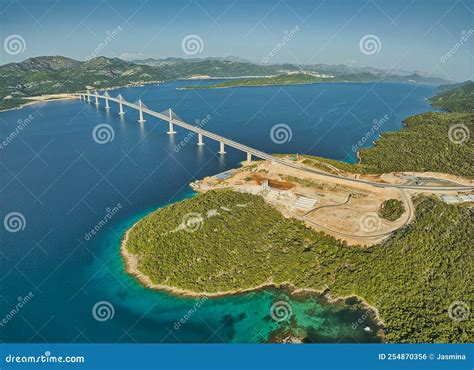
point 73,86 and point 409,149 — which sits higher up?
point 73,86

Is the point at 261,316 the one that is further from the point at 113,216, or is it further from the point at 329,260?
the point at 113,216

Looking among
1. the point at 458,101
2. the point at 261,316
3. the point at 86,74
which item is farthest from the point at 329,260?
the point at 86,74

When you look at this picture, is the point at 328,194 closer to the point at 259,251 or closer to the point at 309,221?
the point at 309,221

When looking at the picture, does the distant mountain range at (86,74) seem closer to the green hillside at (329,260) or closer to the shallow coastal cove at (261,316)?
the green hillside at (329,260)

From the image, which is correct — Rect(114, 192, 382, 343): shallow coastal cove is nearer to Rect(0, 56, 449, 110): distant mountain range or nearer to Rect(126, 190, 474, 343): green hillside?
Rect(126, 190, 474, 343): green hillside

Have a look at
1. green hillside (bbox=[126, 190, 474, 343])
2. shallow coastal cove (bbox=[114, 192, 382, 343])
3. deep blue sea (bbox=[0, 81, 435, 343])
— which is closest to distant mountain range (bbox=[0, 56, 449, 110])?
deep blue sea (bbox=[0, 81, 435, 343])

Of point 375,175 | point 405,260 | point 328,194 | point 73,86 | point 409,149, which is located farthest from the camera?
point 73,86

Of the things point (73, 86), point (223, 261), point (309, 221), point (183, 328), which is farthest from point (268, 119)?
point (73, 86)

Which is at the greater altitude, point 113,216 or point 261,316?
point 113,216
